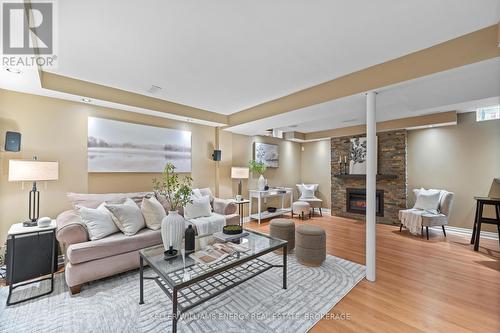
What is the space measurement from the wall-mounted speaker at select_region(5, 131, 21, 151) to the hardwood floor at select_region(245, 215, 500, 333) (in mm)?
3870

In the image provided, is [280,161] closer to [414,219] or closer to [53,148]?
[414,219]

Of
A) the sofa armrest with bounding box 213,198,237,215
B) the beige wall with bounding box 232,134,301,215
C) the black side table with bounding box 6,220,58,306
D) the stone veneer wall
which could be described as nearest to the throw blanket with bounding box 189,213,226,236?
the sofa armrest with bounding box 213,198,237,215

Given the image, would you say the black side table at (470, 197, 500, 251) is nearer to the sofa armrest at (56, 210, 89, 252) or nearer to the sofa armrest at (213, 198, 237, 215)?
the sofa armrest at (213, 198, 237, 215)

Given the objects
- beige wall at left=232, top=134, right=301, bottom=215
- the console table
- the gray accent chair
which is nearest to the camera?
the gray accent chair

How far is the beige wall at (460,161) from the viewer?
13.3 ft

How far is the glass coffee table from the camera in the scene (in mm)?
1594

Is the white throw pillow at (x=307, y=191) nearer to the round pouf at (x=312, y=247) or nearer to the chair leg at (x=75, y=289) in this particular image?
the round pouf at (x=312, y=247)

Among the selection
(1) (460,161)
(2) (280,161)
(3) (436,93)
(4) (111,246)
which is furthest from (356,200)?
(4) (111,246)

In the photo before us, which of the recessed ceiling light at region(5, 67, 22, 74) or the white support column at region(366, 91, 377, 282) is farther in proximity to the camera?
the white support column at region(366, 91, 377, 282)

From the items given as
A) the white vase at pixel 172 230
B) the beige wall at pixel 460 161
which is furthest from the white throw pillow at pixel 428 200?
the white vase at pixel 172 230

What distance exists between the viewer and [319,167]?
268 inches

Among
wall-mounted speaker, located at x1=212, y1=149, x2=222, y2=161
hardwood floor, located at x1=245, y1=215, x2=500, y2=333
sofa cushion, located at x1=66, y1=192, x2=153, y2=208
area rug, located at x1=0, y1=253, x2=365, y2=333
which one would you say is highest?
wall-mounted speaker, located at x1=212, y1=149, x2=222, y2=161

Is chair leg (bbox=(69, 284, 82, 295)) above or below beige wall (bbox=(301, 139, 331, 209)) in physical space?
below

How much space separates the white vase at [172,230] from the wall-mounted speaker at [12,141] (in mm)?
2205
